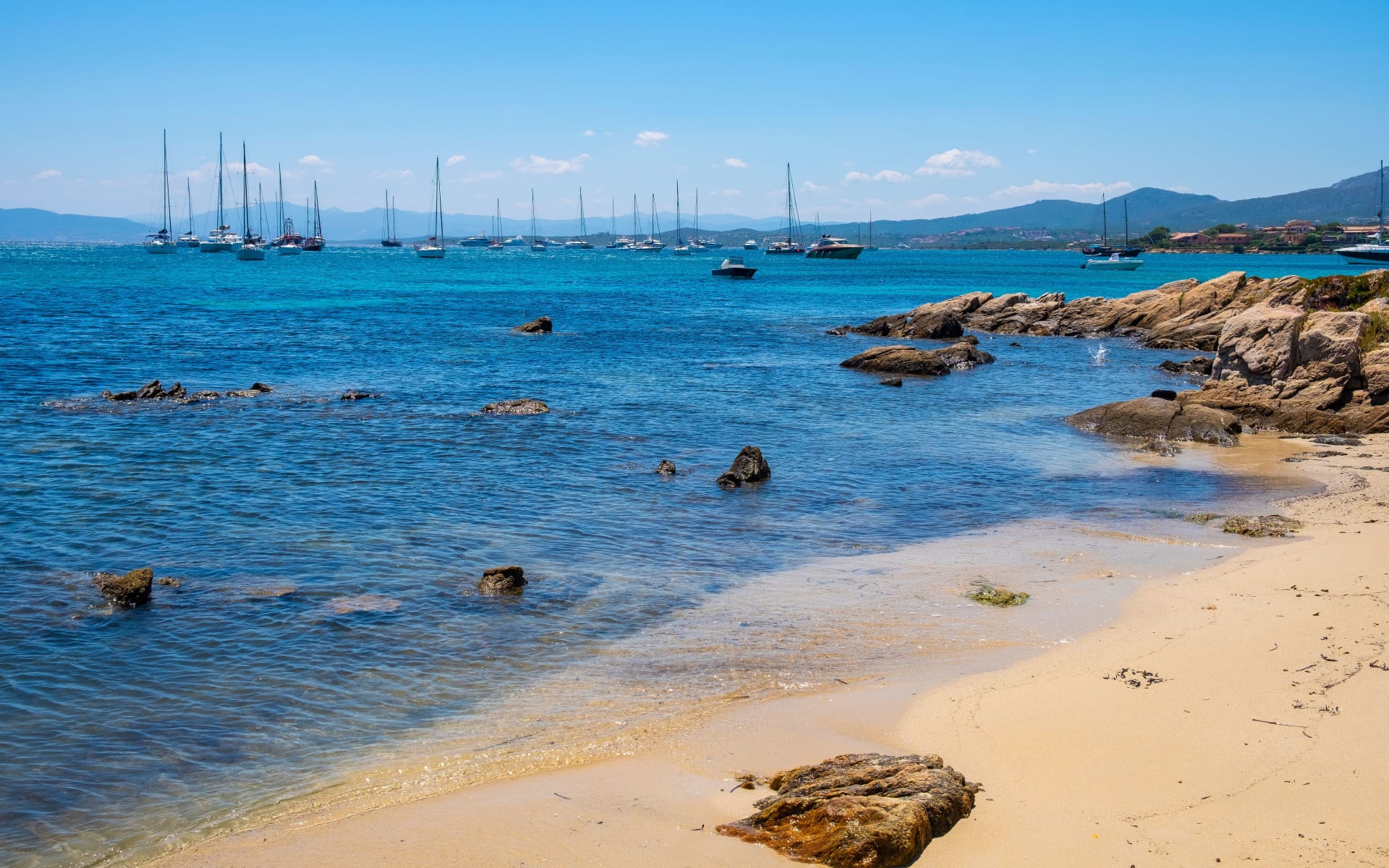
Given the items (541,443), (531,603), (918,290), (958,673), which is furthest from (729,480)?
(918,290)

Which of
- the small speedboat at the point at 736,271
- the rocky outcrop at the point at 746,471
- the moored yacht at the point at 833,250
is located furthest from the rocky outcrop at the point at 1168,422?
the moored yacht at the point at 833,250

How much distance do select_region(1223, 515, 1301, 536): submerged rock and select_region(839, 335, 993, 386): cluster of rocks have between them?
2051 cm

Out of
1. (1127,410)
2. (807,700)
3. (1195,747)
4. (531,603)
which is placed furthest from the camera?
(1127,410)

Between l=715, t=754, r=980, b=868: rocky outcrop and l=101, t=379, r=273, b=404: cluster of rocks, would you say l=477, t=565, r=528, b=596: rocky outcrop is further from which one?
l=101, t=379, r=273, b=404: cluster of rocks

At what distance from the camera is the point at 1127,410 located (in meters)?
24.5

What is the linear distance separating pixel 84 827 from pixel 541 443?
15.5 metres

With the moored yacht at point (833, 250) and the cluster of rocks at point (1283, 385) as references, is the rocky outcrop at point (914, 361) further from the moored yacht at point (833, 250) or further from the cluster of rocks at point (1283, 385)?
the moored yacht at point (833, 250)

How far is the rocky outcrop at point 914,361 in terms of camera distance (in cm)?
3641

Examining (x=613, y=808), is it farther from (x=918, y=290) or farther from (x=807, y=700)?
(x=918, y=290)

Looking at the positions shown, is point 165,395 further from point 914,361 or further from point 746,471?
point 914,361

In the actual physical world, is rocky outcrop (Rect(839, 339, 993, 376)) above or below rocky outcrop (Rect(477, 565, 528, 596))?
above

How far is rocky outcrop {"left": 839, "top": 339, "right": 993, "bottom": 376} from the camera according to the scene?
36.4 meters

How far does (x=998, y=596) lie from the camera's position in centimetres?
1256

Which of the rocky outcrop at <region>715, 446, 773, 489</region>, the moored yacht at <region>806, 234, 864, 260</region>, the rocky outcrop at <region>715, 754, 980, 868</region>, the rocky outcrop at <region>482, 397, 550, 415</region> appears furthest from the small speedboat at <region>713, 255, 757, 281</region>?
the rocky outcrop at <region>715, 754, 980, 868</region>
